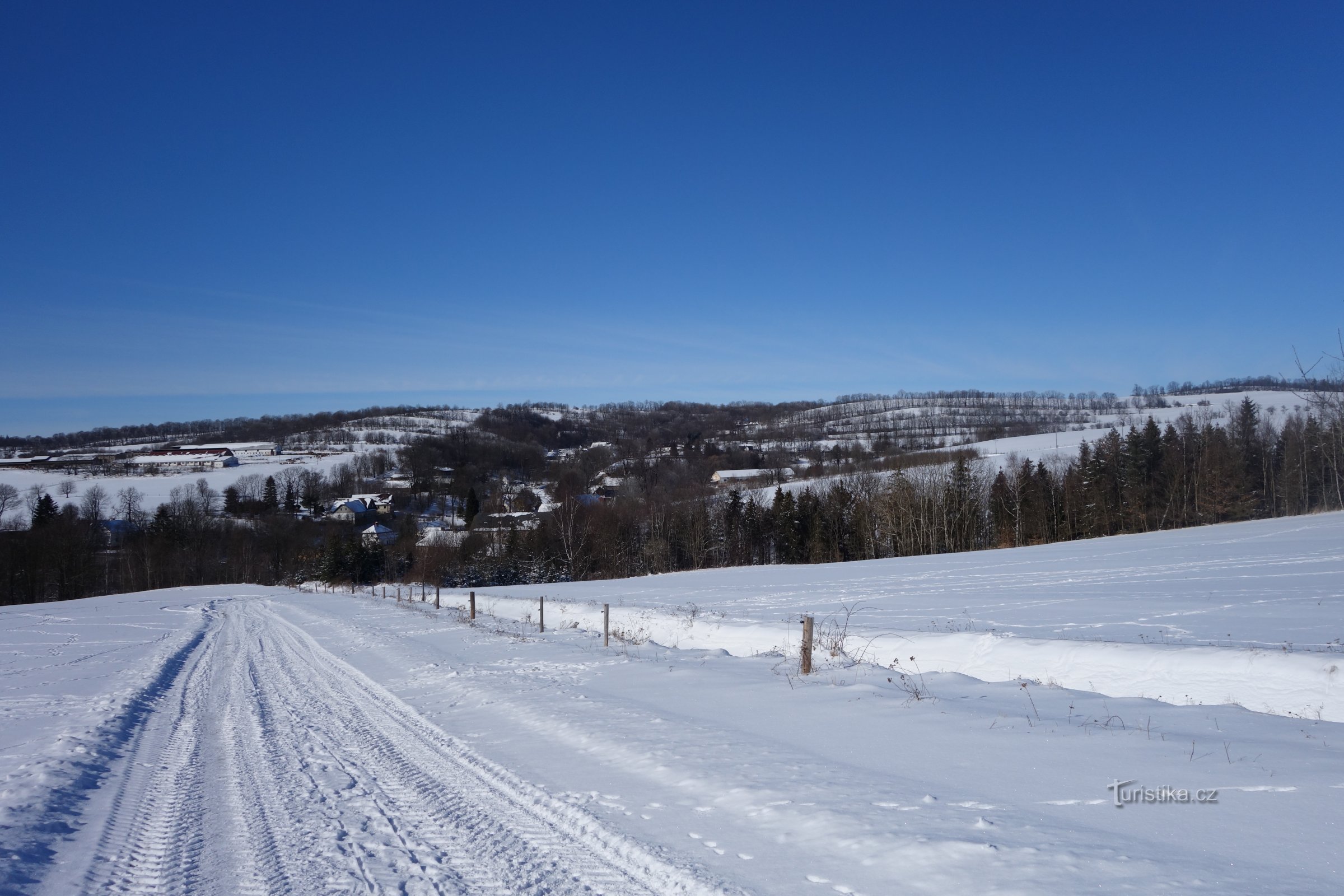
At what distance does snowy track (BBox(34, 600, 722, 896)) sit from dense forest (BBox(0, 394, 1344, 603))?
181 feet

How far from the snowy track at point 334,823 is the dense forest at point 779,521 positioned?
2167 inches

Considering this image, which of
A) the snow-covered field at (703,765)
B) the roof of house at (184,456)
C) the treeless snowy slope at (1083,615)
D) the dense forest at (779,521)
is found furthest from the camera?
the roof of house at (184,456)

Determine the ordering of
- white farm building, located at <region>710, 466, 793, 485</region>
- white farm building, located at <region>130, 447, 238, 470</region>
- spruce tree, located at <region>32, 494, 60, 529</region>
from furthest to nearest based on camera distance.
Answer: white farm building, located at <region>130, 447, 238, 470</region>, white farm building, located at <region>710, 466, 793, 485</region>, spruce tree, located at <region>32, 494, 60, 529</region>

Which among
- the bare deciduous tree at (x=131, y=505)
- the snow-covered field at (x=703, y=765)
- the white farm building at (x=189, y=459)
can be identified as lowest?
the snow-covered field at (x=703, y=765)

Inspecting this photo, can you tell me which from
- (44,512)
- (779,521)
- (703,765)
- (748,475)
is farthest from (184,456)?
(703,765)

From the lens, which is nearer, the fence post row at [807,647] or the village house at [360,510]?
the fence post row at [807,647]

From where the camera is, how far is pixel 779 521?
7456cm

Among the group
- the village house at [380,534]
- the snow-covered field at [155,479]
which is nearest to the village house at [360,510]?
the village house at [380,534]

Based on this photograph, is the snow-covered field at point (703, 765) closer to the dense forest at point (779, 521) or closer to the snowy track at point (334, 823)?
the snowy track at point (334, 823)

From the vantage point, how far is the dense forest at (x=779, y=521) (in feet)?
217

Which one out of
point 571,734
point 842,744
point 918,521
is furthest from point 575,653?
point 918,521

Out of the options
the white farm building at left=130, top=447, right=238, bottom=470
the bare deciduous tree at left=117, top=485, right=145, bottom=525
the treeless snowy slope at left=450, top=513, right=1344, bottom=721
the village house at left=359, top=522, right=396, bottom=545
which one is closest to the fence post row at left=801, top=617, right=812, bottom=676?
the treeless snowy slope at left=450, top=513, right=1344, bottom=721

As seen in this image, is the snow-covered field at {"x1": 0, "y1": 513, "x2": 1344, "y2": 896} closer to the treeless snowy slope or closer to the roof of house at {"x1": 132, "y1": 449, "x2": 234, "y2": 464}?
the treeless snowy slope

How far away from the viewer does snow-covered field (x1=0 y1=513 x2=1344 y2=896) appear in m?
4.91
